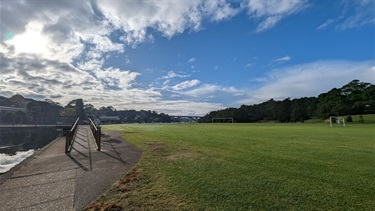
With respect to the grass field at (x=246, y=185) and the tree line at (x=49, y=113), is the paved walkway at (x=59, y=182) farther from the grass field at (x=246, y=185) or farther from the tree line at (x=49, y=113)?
the tree line at (x=49, y=113)

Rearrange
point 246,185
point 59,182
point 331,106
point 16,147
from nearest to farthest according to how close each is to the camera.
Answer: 1. point 246,185
2. point 59,182
3. point 16,147
4. point 331,106

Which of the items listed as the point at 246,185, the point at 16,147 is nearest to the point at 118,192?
the point at 246,185

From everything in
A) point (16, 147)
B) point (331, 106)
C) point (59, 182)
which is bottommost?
point (16, 147)

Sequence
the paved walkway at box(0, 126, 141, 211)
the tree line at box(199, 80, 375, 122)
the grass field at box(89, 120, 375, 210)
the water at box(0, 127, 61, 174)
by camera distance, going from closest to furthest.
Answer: the grass field at box(89, 120, 375, 210) → the paved walkway at box(0, 126, 141, 211) → the water at box(0, 127, 61, 174) → the tree line at box(199, 80, 375, 122)

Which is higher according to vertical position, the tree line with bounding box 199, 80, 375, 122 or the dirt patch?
the tree line with bounding box 199, 80, 375, 122

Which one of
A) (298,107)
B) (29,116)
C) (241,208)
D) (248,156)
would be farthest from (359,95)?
(29,116)

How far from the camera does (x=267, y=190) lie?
3.86m

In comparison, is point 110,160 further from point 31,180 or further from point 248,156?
point 248,156

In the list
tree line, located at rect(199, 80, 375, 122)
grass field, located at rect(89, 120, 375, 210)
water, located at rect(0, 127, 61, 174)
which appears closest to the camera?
grass field, located at rect(89, 120, 375, 210)

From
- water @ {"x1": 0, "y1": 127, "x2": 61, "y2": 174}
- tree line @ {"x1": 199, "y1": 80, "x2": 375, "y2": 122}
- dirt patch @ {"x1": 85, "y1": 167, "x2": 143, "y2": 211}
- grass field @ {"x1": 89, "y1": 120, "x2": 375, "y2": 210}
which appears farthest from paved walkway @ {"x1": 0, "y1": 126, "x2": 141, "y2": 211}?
tree line @ {"x1": 199, "y1": 80, "x2": 375, "y2": 122}

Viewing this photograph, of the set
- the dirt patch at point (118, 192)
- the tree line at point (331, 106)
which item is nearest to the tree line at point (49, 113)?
the tree line at point (331, 106)

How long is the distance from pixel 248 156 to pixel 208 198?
375 centimetres

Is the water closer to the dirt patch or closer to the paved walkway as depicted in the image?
the paved walkway

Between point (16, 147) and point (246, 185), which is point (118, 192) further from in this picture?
point (16, 147)
